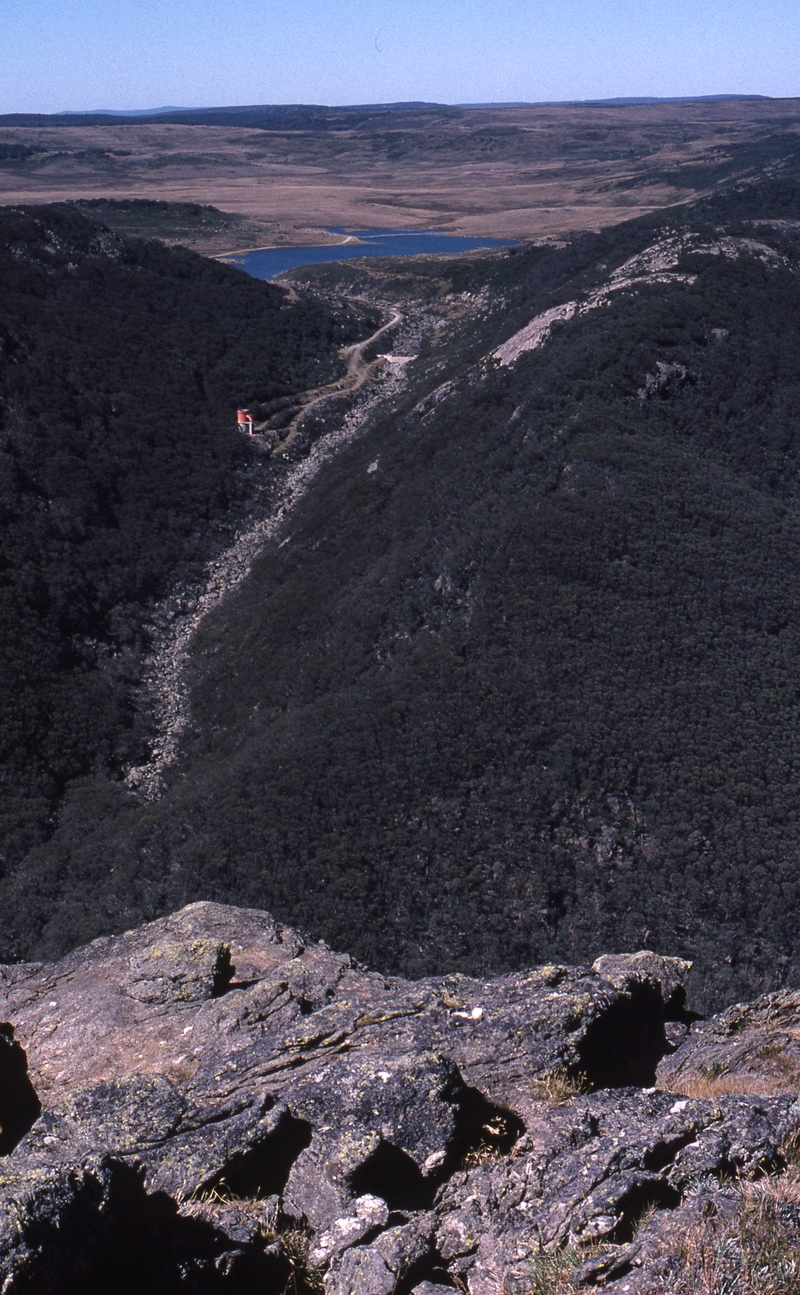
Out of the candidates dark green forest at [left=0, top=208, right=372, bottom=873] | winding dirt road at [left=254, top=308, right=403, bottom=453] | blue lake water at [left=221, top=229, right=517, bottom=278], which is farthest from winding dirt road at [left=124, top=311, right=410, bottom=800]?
blue lake water at [left=221, top=229, right=517, bottom=278]

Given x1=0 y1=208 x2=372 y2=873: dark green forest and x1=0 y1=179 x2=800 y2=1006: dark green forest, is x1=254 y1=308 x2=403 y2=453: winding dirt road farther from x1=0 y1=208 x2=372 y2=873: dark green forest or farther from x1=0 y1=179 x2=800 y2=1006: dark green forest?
x1=0 y1=179 x2=800 y2=1006: dark green forest

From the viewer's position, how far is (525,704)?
21516 millimetres

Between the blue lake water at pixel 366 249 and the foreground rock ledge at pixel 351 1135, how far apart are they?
95655 millimetres

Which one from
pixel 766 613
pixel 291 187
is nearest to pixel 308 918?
pixel 766 613

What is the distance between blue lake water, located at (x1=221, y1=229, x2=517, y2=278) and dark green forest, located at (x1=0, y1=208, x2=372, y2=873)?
40715 mm

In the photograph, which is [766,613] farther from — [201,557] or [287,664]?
[201,557]

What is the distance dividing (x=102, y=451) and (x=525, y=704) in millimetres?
28294

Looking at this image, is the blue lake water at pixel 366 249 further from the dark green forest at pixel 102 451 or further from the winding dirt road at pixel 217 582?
the winding dirt road at pixel 217 582

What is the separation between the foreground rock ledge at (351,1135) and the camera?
615 cm

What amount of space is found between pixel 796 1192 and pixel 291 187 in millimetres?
215119

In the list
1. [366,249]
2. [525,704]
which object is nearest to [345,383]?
[525,704]

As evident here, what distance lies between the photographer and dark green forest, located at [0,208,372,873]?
87.4 ft

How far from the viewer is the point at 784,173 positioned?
111062mm

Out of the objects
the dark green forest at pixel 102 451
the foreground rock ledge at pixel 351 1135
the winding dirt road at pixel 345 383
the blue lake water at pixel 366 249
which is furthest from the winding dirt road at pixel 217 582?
the blue lake water at pixel 366 249
